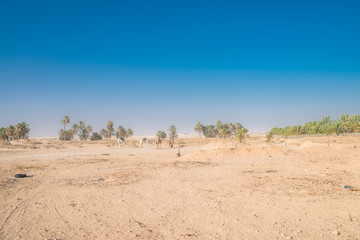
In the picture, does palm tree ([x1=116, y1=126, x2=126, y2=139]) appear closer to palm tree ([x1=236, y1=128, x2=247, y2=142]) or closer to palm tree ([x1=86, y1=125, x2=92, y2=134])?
palm tree ([x1=86, y1=125, x2=92, y2=134])

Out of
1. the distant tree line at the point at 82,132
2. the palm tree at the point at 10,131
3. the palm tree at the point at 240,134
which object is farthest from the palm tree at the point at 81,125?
the palm tree at the point at 240,134

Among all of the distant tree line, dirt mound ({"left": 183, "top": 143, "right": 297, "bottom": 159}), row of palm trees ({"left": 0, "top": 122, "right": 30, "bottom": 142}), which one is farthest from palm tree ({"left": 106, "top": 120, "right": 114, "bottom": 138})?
dirt mound ({"left": 183, "top": 143, "right": 297, "bottom": 159})

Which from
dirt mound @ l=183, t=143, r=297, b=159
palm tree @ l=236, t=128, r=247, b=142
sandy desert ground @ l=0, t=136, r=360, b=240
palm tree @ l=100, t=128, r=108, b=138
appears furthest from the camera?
palm tree @ l=100, t=128, r=108, b=138

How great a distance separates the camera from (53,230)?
21.8 ft

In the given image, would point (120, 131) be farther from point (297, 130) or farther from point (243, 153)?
point (243, 153)

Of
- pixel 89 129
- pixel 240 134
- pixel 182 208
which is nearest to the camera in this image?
pixel 182 208

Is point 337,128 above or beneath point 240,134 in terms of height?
above

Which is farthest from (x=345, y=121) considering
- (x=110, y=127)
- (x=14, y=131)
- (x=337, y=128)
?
(x=14, y=131)

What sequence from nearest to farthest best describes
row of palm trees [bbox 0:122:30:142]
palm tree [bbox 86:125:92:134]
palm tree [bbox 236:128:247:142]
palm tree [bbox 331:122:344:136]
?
palm tree [bbox 236:128:247:142] < palm tree [bbox 331:122:344:136] < row of palm trees [bbox 0:122:30:142] < palm tree [bbox 86:125:92:134]

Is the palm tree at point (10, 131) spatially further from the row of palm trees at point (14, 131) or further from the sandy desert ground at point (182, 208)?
the sandy desert ground at point (182, 208)

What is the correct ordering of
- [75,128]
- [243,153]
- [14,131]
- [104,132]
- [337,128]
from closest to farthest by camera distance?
[243,153] → [337,128] → [14,131] → [75,128] → [104,132]

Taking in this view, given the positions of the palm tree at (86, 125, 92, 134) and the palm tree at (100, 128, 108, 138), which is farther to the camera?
the palm tree at (100, 128, 108, 138)

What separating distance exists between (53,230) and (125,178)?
8.56 m

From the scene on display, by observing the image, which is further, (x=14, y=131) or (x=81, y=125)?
(x=81, y=125)
